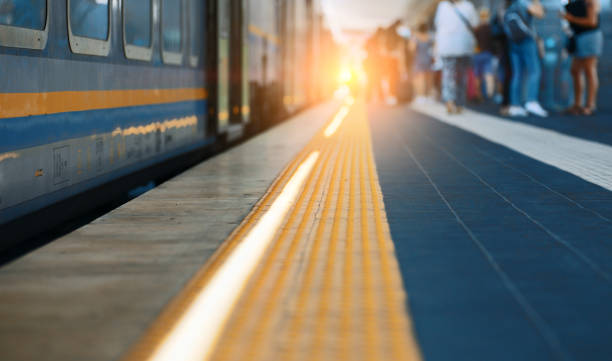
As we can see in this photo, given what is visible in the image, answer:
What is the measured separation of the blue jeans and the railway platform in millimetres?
8074

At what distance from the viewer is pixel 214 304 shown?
9.60ft

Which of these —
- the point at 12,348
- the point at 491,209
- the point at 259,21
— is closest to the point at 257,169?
the point at 491,209

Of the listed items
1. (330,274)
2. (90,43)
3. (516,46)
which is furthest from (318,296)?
(516,46)

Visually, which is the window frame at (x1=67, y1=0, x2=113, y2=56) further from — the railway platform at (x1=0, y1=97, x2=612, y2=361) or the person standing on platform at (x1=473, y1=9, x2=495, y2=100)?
the person standing on platform at (x1=473, y1=9, x2=495, y2=100)

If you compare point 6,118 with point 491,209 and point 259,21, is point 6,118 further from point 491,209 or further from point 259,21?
point 259,21

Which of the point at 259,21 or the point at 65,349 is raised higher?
the point at 259,21

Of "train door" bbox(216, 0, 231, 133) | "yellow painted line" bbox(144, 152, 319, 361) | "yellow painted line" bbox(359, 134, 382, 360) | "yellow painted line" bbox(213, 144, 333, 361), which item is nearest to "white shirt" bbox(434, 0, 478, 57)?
"train door" bbox(216, 0, 231, 133)

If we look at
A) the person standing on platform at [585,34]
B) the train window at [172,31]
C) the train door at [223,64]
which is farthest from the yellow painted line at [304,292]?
the person standing on platform at [585,34]

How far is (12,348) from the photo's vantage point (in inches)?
98.0

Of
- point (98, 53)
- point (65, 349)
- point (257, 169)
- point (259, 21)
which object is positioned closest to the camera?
point (65, 349)

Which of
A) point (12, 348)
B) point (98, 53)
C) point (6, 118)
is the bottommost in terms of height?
point (12, 348)

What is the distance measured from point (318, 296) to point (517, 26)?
11.8 metres

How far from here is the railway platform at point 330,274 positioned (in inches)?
99.9

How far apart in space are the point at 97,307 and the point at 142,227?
161 centimetres
